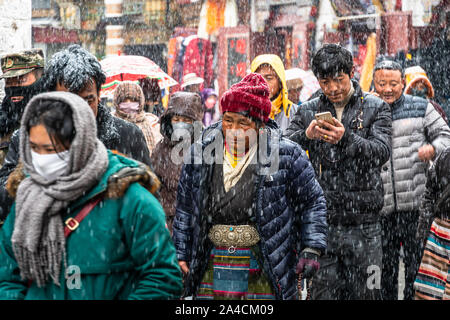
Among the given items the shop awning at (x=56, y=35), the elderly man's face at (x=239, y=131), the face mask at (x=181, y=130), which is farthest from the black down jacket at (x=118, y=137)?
the shop awning at (x=56, y=35)

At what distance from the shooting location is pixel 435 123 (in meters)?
6.19

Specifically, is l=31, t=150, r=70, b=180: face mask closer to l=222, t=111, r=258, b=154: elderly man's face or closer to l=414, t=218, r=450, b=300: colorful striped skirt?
l=222, t=111, r=258, b=154: elderly man's face

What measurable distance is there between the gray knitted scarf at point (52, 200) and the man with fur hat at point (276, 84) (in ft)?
12.7

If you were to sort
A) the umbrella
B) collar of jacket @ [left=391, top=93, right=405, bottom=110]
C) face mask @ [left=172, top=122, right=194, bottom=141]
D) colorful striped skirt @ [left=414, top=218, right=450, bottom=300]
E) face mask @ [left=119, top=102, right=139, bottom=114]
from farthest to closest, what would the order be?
the umbrella < face mask @ [left=119, top=102, right=139, bottom=114] < face mask @ [left=172, top=122, right=194, bottom=141] < collar of jacket @ [left=391, top=93, right=405, bottom=110] < colorful striped skirt @ [left=414, top=218, right=450, bottom=300]

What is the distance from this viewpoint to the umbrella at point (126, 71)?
1101 centimetres

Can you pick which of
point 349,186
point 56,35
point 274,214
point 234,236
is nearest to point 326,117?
Answer: point 349,186

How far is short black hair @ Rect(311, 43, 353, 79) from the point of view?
5.24 m

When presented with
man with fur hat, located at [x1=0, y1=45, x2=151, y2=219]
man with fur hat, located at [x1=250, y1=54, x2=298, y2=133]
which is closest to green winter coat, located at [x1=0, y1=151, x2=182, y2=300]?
man with fur hat, located at [x1=0, y1=45, x2=151, y2=219]

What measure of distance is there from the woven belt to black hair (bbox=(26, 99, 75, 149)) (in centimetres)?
153

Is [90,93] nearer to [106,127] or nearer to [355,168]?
[106,127]

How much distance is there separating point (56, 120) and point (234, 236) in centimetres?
161

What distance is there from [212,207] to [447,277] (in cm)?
155

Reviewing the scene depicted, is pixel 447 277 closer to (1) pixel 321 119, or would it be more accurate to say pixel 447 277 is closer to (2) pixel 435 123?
(1) pixel 321 119
